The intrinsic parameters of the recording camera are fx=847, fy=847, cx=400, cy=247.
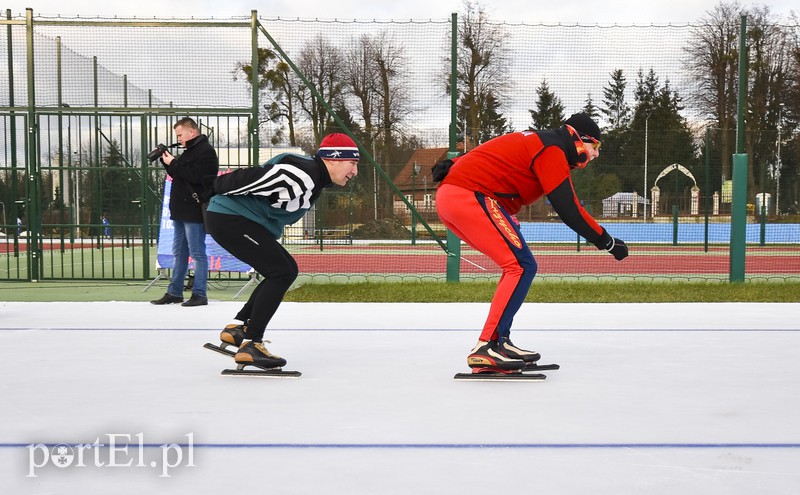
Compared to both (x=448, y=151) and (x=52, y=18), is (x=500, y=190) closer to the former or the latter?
(x=448, y=151)

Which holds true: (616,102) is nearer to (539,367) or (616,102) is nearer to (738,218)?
(738,218)

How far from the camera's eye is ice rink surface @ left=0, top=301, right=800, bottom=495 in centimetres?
288

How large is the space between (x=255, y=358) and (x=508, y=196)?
5.60 feet

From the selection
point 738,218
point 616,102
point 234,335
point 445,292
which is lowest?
point 445,292

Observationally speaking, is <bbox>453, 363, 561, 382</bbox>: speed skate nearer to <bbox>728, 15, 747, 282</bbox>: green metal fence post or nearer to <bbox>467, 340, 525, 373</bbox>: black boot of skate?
<bbox>467, 340, 525, 373</bbox>: black boot of skate

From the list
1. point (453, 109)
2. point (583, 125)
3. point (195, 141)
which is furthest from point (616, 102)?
point (583, 125)

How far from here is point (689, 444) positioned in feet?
10.8

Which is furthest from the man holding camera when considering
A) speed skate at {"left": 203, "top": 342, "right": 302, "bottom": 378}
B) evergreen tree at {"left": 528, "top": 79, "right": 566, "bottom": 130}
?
evergreen tree at {"left": 528, "top": 79, "right": 566, "bottom": 130}

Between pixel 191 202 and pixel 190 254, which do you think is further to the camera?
pixel 190 254

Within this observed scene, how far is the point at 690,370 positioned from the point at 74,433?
10.8ft

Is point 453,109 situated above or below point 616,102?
below

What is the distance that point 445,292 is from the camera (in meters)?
8.95

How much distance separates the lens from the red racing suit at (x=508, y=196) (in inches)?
182

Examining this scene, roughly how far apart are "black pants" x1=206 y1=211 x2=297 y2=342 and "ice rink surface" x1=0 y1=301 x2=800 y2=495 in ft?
1.21
